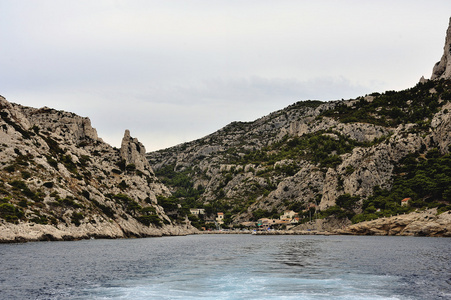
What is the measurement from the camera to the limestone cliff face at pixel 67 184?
77.2m

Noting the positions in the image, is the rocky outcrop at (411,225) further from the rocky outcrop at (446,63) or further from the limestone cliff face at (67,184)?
the rocky outcrop at (446,63)

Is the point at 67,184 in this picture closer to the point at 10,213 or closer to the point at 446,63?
the point at 10,213

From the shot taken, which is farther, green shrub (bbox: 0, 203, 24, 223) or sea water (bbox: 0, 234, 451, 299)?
green shrub (bbox: 0, 203, 24, 223)

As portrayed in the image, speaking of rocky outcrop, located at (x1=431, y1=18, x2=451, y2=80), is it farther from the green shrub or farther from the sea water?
the green shrub

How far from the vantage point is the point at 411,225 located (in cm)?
9906

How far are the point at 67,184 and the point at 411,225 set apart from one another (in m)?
90.8

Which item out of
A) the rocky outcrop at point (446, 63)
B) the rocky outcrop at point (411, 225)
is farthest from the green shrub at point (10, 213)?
the rocky outcrop at point (446, 63)

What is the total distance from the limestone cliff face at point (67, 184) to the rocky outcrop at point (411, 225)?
6786 centimetres

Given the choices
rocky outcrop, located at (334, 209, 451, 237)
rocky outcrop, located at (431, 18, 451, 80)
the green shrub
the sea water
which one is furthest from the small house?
the green shrub

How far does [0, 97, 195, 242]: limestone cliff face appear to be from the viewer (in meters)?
77.2

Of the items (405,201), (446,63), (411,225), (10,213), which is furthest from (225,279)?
(446,63)

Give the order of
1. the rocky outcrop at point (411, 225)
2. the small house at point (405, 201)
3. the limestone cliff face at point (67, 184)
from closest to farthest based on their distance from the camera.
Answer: the limestone cliff face at point (67, 184), the rocky outcrop at point (411, 225), the small house at point (405, 201)

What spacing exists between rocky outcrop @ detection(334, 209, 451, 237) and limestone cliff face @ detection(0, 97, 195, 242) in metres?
67.9

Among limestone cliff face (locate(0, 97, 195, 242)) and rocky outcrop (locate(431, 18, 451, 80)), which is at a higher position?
rocky outcrop (locate(431, 18, 451, 80))
